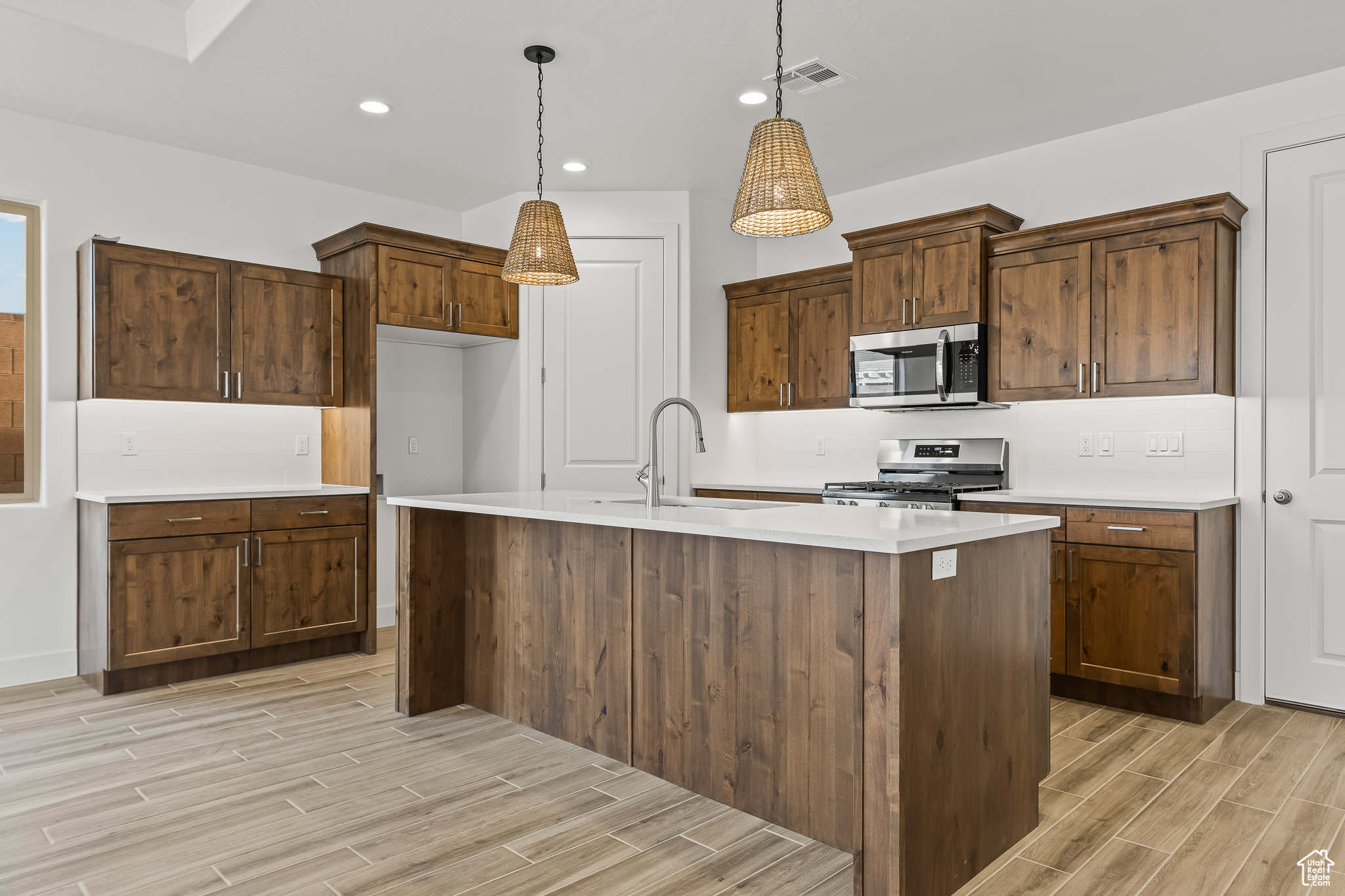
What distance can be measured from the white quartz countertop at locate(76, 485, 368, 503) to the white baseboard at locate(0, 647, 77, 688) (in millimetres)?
787

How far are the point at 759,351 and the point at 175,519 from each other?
11.1ft

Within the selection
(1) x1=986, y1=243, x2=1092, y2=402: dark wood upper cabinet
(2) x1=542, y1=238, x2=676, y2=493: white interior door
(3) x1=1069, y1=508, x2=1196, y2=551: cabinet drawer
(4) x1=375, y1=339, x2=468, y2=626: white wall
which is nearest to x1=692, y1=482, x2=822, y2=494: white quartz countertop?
(2) x1=542, y1=238, x2=676, y2=493: white interior door

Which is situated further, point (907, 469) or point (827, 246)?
point (827, 246)

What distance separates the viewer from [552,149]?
4500 mm

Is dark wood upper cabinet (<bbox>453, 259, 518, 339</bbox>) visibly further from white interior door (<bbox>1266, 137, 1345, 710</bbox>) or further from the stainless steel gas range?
white interior door (<bbox>1266, 137, 1345, 710</bbox>)

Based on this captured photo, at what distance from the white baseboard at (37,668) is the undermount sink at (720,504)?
298cm

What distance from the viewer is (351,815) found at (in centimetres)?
244

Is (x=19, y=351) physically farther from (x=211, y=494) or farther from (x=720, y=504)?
(x=720, y=504)

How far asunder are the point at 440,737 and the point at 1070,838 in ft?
7.08

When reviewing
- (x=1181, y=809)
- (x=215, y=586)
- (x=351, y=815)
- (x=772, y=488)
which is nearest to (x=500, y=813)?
(x=351, y=815)

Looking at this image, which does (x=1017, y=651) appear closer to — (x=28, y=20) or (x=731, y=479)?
(x=731, y=479)

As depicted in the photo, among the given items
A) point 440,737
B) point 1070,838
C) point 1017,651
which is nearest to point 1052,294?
point 1017,651

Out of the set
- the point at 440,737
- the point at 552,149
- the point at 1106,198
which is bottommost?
the point at 440,737

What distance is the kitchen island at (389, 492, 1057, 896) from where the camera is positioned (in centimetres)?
191
